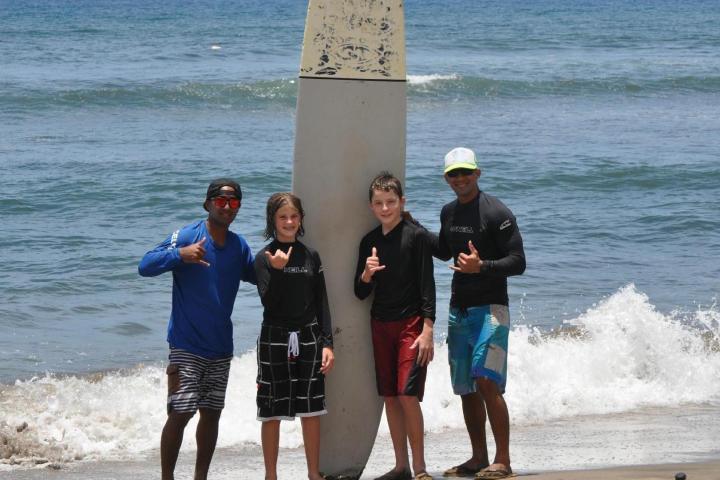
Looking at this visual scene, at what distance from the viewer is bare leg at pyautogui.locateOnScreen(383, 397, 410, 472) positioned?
15.7ft

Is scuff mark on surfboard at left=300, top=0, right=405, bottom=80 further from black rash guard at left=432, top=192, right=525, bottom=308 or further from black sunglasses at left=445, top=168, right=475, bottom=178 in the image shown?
black rash guard at left=432, top=192, right=525, bottom=308

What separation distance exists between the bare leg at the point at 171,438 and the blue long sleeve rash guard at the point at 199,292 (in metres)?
0.27

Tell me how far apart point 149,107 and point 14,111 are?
2562 mm

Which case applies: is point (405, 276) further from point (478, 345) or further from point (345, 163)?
point (345, 163)

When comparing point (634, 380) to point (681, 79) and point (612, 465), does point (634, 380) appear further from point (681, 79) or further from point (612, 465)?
point (681, 79)

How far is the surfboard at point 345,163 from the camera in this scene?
504 centimetres

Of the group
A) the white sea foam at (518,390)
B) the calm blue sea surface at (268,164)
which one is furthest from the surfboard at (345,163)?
the calm blue sea surface at (268,164)

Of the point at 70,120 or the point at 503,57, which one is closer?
the point at 70,120

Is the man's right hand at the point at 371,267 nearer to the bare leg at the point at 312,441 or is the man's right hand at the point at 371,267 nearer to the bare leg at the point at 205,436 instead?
the bare leg at the point at 312,441

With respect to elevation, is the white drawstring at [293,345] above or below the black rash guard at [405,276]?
below

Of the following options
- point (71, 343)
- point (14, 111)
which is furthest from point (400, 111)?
point (14, 111)

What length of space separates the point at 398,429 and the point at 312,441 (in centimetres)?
39

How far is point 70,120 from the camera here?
19.2 metres

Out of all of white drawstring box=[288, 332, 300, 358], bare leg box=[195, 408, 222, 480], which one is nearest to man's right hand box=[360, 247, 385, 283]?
white drawstring box=[288, 332, 300, 358]
